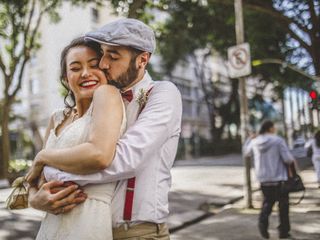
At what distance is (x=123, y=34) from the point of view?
160 cm

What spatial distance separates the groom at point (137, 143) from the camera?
152 centimetres

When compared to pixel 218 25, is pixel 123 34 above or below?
below

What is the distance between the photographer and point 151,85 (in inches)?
69.2

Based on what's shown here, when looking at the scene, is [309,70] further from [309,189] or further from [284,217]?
[284,217]

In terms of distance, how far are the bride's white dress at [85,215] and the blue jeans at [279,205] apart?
525 cm

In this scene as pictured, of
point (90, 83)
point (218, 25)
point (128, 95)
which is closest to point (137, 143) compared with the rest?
point (128, 95)

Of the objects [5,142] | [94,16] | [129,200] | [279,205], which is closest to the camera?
[129,200]

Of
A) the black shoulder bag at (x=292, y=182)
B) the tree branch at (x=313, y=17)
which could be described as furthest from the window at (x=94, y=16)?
the black shoulder bag at (x=292, y=182)

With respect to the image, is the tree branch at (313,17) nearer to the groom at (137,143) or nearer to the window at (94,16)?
the groom at (137,143)

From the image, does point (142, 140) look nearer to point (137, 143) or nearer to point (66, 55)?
point (137, 143)

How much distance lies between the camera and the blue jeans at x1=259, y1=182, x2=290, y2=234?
6309 mm

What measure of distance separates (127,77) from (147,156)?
0.35 m

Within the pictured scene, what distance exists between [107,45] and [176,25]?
14.5m

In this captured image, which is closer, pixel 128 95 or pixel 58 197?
pixel 58 197
